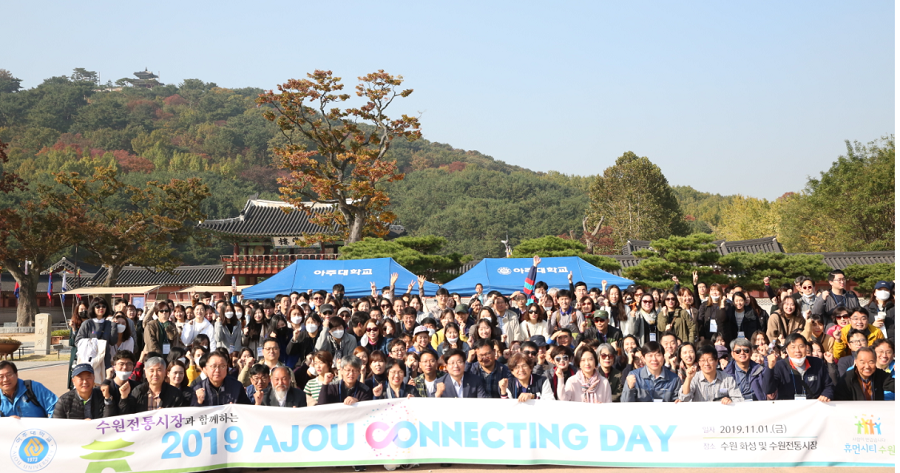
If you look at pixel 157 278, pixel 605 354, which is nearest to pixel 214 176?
pixel 157 278

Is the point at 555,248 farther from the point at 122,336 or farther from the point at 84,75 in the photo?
the point at 84,75

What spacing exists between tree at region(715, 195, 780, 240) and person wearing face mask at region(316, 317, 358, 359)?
47603 millimetres

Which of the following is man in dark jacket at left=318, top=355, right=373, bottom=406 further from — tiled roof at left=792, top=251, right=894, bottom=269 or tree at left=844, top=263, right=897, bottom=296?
tiled roof at left=792, top=251, right=894, bottom=269

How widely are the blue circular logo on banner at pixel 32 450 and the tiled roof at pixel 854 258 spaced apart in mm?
27848

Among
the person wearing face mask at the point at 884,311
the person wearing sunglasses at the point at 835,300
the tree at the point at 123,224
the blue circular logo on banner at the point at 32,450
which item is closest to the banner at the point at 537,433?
the blue circular logo on banner at the point at 32,450

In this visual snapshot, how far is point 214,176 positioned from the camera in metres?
73.4

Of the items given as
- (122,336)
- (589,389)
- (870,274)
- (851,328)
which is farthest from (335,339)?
(870,274)

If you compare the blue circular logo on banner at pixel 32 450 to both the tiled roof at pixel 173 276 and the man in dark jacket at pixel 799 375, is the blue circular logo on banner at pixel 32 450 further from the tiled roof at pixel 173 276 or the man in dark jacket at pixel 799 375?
the tiled roof at pixel 173 276

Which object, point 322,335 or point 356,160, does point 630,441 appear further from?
point 356,160

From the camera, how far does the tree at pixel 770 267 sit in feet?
67.1

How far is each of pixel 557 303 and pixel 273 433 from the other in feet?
16.0

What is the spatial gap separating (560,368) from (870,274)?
18.3m

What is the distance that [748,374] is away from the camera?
616 cm

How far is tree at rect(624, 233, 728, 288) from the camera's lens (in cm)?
2025
